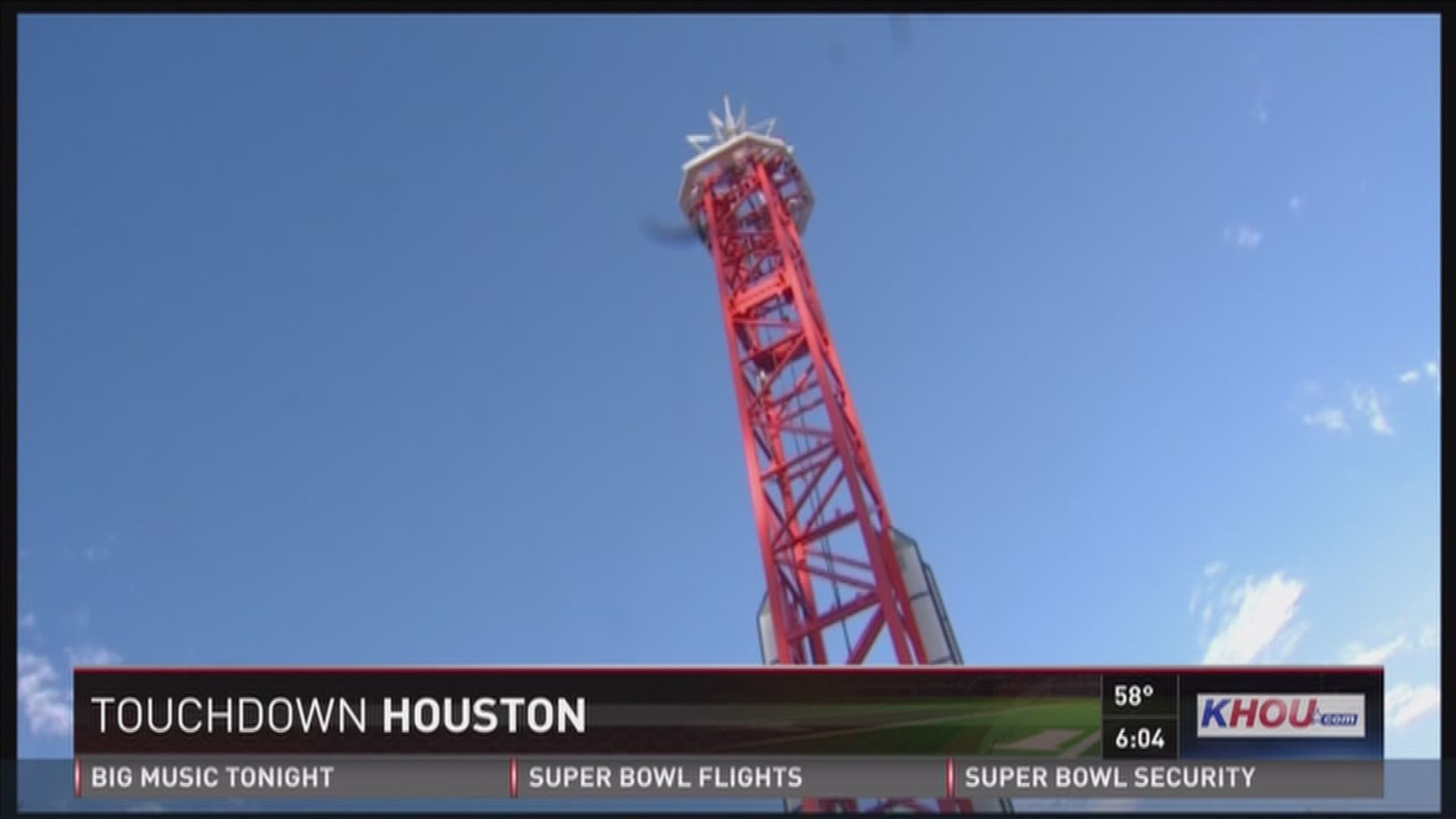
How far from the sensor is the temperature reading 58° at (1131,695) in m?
12.6

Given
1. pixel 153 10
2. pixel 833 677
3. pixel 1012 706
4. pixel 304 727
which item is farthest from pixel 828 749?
pixel 153 10

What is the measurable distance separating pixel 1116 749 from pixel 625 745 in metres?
4.92

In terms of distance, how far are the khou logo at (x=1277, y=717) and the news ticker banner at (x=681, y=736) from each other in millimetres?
17

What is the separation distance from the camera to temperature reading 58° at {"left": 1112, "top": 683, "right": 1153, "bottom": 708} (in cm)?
1259

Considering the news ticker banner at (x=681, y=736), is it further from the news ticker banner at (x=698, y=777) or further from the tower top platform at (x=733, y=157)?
the tower top platform at (x=733, y=157)

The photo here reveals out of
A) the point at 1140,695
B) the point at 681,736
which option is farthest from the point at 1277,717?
the point at 681,736

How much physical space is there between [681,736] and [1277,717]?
19.4 ft

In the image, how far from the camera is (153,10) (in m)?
13.8

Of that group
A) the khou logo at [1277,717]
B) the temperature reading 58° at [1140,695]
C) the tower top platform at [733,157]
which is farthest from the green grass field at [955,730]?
the tower top platform at [733,157]

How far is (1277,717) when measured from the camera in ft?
40.5

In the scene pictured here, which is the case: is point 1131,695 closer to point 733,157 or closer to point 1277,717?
point 1277,717

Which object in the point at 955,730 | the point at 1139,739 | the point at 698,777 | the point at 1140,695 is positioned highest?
the point at 1140,695

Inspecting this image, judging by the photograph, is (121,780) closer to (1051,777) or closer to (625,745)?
(625,745)

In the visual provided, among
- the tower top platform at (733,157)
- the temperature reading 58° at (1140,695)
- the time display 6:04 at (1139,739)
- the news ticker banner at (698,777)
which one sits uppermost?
the tower top platform at (733,157)
